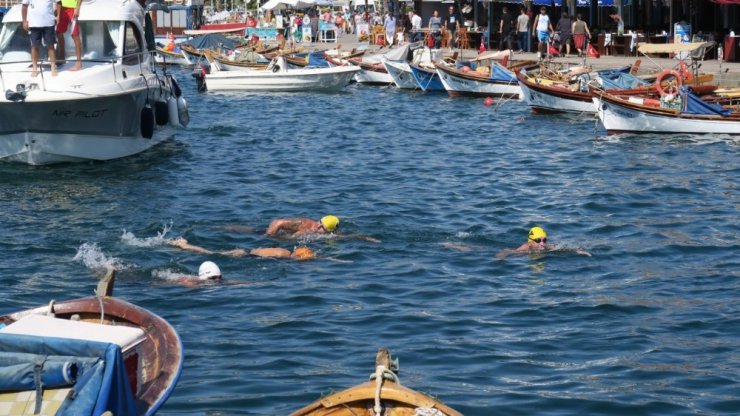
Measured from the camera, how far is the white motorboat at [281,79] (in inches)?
1644

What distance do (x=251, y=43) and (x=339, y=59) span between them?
39.3 ft

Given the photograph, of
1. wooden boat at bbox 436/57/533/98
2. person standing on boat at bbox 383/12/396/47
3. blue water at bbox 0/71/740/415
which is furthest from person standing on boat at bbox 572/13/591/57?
blue water at bbox 0/71/740/415

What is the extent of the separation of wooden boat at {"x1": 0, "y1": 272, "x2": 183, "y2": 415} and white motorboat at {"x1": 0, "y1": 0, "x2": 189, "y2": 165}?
43.9 ft

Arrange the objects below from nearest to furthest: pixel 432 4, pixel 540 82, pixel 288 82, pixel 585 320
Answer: pixel 585 320, pixel 540 82, pixel 288 82, pixel 432 4

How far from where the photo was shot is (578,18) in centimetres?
4269

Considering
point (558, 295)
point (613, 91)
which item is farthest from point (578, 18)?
point (558, 295)

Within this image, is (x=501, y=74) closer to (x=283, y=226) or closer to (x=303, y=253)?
(x=283, y=226)

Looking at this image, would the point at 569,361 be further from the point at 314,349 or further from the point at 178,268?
the point at 178,268

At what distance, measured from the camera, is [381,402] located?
24.3ft

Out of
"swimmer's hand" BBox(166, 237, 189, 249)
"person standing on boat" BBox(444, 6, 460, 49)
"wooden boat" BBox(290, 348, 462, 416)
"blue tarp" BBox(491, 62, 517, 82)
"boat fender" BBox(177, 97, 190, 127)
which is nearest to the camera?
"wooden boat" BBox(290, 348, 462, 416)

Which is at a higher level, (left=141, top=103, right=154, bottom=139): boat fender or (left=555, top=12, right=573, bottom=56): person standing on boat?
(left=555, top=12, right=573, bottom=56): person standing on boat

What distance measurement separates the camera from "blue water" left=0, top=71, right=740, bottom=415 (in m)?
11.1

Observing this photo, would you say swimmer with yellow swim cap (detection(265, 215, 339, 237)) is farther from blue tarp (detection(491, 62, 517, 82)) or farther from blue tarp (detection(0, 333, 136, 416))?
blue tarp (detection(491, 62, 517, 82))

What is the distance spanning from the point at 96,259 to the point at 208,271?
1962mm
